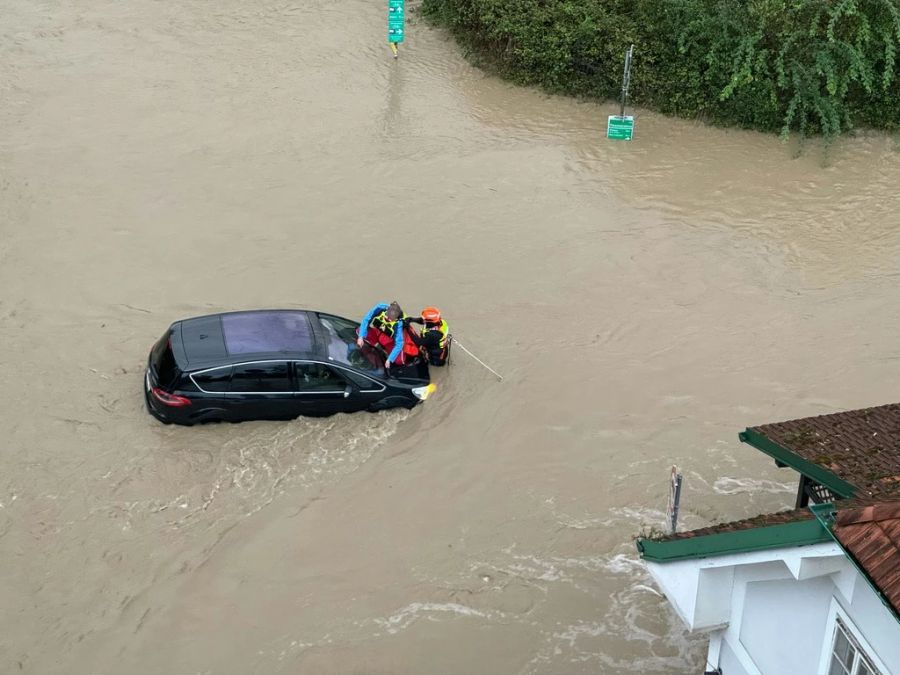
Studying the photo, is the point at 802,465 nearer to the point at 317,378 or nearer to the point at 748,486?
the point at 748,486

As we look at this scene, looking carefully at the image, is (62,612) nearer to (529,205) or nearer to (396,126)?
(529,205)

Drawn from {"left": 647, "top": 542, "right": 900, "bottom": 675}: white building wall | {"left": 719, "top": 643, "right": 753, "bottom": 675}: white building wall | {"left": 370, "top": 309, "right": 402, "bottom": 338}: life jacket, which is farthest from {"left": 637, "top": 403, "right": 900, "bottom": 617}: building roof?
{"left": 370, "top": 309, "right": 402, "bottom": 338}: life jacket

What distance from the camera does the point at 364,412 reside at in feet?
43.6

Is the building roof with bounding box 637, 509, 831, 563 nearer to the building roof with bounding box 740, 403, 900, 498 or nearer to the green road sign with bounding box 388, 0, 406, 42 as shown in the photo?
the building roof with bounding box 740, 403, 900, 498

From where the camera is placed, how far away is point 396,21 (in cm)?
2273

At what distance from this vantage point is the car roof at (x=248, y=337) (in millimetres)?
12570

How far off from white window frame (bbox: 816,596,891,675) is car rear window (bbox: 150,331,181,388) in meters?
Result: 8.00

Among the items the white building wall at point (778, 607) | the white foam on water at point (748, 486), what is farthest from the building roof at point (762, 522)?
the white foam on water at point (748, 486)

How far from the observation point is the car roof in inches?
495

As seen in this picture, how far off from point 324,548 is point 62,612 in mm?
2711

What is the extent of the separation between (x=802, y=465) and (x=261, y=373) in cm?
655

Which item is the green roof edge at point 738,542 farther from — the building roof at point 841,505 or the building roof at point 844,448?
the building roof at point 844,448

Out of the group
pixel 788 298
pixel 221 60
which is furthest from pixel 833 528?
pixel 221 60

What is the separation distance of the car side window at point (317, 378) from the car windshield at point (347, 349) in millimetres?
200
